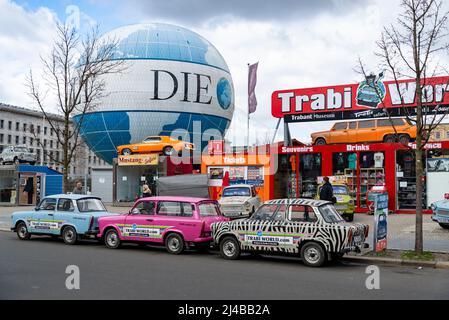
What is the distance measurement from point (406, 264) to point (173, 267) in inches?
209

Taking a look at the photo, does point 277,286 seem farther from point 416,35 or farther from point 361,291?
point 416,35

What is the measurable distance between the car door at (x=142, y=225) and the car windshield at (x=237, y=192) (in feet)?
29.9

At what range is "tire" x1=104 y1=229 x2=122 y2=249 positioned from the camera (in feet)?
45.4

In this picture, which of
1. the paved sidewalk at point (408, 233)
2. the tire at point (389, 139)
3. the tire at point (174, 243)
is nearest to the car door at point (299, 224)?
the tire at point (174, 243)

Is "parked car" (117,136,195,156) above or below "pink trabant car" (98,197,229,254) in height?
above

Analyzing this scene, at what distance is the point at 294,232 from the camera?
11.2 metres

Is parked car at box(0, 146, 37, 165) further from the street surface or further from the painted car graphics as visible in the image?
the painted car graphics

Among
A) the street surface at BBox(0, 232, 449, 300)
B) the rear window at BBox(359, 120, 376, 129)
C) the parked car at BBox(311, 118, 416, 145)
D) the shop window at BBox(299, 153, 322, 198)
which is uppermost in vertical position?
the rear window at BBox(359, 120, 376, 129)

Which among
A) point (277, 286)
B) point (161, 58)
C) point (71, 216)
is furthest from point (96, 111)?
point (277, 286)

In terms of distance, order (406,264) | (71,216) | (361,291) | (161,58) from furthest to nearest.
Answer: (161,58), (71,216), (406,264), (361,291)

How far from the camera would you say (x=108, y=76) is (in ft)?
138

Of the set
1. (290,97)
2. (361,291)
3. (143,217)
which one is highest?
(290,97)

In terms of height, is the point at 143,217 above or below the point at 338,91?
below

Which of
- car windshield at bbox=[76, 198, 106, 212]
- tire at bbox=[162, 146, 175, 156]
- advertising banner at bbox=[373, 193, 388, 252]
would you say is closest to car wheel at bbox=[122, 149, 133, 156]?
tire at bbox=[162, 146, 175, 156]
